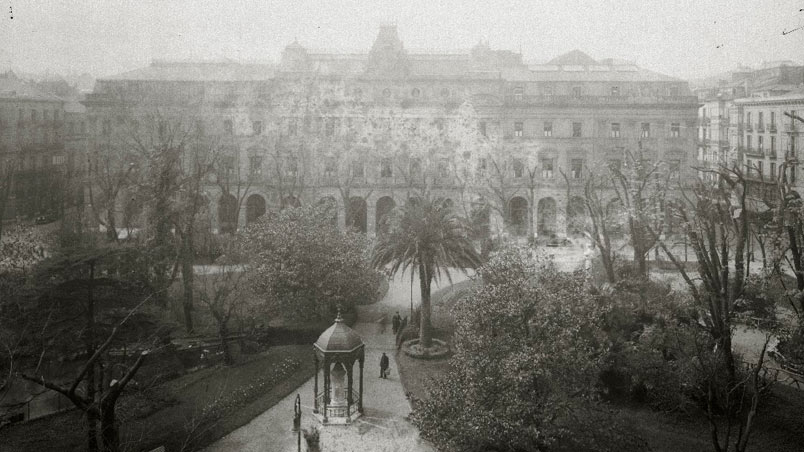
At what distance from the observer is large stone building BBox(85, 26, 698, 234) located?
49312 mm

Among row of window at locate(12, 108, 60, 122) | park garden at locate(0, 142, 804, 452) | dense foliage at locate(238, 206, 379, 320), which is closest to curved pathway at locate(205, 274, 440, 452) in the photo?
park garden at locate(0, 142, 804, 452)

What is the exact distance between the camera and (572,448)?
56.5 feet

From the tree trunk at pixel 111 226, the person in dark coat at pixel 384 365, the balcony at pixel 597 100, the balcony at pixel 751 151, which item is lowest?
the person in dark coat at pixel 384 365

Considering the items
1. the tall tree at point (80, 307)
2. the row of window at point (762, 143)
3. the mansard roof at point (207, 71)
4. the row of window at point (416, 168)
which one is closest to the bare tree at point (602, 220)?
the row of window at point (416, 168)

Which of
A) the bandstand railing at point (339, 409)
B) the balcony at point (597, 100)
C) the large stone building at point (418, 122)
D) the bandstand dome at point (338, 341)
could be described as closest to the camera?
the bandstand dome at point (338, 341)

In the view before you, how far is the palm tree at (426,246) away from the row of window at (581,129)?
75.4 ft

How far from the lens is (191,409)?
898 inches

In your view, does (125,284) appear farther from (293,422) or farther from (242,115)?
(242,115)

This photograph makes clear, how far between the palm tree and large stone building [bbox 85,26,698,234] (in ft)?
65.0

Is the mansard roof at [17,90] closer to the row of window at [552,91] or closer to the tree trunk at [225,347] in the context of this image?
the tree trunk at [225,347]

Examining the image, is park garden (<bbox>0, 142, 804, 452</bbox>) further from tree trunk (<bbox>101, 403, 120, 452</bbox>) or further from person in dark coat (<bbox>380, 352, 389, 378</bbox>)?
person in dark coat (<bbox>380, 352, 389, 378</bbox>)

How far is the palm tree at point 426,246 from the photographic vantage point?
27906 mm

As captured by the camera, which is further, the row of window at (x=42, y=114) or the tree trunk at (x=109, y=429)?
the row of window at (x=42, y=114)

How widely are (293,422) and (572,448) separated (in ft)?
31.3
